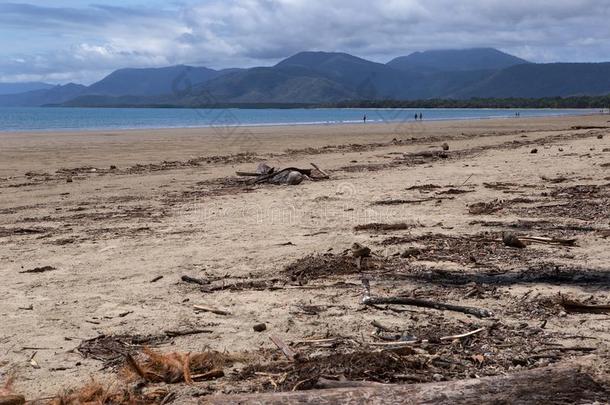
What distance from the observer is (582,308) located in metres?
4.93

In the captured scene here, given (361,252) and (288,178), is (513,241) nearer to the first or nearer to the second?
(361,252)

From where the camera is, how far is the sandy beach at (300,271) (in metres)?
4.30

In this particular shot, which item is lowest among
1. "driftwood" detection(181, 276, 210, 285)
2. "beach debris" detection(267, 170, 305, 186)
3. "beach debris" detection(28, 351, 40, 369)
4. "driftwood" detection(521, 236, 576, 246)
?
"beach debris" detection(28, 351, 40, 369)

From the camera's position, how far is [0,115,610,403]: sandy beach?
4.30 m

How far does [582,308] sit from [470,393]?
2.16 m

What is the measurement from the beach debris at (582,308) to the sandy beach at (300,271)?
33mm

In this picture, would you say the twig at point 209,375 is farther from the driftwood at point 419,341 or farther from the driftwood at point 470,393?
the driftwood at point 419,341

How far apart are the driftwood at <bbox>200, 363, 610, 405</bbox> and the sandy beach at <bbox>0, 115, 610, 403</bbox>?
0.45m

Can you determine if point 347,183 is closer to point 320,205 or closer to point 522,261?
point 320,205

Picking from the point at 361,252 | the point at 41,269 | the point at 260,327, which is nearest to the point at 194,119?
the point at 41,269

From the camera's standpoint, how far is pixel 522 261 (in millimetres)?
6402

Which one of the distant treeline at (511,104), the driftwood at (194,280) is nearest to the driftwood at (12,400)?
the driftwood at (194,280)

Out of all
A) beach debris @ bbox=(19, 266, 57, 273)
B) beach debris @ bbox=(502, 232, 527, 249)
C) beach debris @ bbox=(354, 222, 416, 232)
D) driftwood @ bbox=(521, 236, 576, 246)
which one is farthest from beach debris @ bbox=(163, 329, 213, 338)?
driftwood @ bbox=(521, 236, 576, 246)

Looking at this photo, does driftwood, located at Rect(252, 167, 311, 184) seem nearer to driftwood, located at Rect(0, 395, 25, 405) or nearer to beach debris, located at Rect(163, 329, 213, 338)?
beach debris, located at Rect(163, 329, 213, 338)
